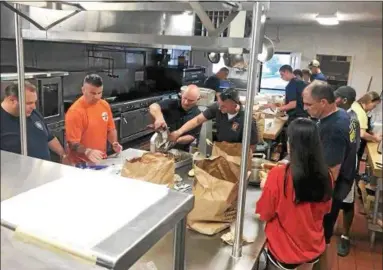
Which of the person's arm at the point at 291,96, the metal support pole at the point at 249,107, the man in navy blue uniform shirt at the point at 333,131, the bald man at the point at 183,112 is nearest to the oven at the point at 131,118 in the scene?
the bald man at the point at 183,112

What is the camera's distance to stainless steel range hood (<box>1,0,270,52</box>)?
123 centimetres

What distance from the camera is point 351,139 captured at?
7.39 ft

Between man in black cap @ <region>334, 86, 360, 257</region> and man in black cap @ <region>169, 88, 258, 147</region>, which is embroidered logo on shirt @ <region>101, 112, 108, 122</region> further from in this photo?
man in black cap @ <region>334, 86, 360, 257</region>

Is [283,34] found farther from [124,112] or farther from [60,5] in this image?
[124,112]

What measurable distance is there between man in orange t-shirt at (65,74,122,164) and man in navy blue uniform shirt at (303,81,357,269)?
1347 mm

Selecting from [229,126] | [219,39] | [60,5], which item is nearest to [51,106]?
[229,126]

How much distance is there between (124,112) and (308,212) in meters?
4.11

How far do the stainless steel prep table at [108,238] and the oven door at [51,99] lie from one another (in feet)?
8.86

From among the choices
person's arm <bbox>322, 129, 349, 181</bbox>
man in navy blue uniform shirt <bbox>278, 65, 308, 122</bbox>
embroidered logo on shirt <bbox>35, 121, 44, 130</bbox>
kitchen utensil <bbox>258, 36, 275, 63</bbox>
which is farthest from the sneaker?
embroidered logo on shirt <bbox>35, 121, 44, 130</bbox>

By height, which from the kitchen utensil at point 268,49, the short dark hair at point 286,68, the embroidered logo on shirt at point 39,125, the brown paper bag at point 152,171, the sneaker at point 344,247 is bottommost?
the sneaker at point 344,247

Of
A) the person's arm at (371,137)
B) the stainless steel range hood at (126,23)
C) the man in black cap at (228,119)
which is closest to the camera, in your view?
the person's arm at (371,137)

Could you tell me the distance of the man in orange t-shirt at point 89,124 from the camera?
8.25 ft

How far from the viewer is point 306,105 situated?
2293mm

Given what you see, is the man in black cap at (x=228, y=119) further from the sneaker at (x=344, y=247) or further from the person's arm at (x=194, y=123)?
the sneaker at (x=344, y=247)
